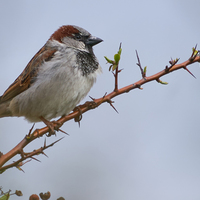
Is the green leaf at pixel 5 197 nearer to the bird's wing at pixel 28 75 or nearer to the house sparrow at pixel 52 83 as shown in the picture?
the house sparrow at pixel 52 83

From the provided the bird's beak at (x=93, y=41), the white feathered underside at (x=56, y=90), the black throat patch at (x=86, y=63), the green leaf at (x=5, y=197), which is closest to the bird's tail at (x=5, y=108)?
the white feathered underside at (x=56, y=90)

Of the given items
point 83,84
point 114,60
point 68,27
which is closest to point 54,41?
point 68,27

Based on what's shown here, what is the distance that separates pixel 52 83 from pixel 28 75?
0.37m

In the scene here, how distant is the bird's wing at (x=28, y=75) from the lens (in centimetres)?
304

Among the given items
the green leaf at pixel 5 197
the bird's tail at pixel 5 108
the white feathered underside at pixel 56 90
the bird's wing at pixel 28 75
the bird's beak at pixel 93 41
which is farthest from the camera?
the bird's beak at pixel 93 41

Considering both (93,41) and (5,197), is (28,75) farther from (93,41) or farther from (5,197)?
(5,197)

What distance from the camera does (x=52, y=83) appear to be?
112 inches

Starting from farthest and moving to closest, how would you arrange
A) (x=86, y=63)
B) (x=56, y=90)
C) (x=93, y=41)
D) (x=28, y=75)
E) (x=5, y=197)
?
(x=93, y=41) < (x=28, y=75) < (x=86, y=63) < (x=56, y=90) < (x=5, y=197)

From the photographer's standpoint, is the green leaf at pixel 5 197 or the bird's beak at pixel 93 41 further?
the bird's beak at pixel 93 41

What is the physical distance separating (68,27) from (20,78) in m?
0.82

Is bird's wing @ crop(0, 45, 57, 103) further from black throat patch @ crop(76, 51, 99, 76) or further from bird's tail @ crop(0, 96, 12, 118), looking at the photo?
black throat patch @ crop(76, 51, 99, 76)

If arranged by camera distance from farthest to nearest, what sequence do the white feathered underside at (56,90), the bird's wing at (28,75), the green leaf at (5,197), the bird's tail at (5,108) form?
the bird's tail at (5,108) → the bird's wing at (28,75) → the white feathered underside at (56,90) → the green leaf at (5,197)

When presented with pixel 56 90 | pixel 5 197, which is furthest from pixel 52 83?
pixel 5 197

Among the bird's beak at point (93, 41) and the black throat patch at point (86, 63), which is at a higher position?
the bird's beak at point (93, 41)
